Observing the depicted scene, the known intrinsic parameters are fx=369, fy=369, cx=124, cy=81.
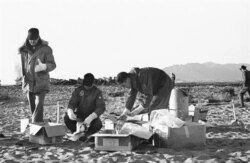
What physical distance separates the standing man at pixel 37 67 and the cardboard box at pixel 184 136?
198 cm

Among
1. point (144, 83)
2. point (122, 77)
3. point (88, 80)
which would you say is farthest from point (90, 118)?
point (144, 83)

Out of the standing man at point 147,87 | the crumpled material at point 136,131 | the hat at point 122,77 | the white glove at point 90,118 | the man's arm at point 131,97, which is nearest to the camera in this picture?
the crumpled material at point 136,131

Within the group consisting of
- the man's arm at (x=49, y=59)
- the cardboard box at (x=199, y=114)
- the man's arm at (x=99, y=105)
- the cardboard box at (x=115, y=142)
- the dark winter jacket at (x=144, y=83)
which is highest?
the man's arm at (x=49, y=59)

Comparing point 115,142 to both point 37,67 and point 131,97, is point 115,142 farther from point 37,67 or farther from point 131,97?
point 37,67

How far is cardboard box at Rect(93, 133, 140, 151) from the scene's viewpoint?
4.66 meters

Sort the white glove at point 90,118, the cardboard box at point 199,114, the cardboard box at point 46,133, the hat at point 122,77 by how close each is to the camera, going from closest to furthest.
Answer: the cardboard box at point 46,133 < the white glove at point 90,118 < the hat at point 122,77 < the cardboard box at point 199,114

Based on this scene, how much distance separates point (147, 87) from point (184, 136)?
1200 millimetres

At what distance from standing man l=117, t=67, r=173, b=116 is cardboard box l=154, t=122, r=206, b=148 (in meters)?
1.09

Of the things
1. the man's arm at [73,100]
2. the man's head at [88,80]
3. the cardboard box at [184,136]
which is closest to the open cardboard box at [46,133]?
the man's arm at [73,100]

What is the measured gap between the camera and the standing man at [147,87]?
5777mm

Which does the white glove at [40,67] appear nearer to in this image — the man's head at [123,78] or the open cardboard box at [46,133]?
the open cardboard box at [46,133]

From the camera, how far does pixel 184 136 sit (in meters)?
4.89

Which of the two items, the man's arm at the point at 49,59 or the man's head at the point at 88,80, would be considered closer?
the man's head at the point at 88,80

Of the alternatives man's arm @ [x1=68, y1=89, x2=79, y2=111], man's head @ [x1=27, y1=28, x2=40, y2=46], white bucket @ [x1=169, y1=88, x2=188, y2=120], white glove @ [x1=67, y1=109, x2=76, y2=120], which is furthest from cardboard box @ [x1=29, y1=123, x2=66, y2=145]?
white bucket @ [x1=169, y1=88, x2=188, y2=120]
